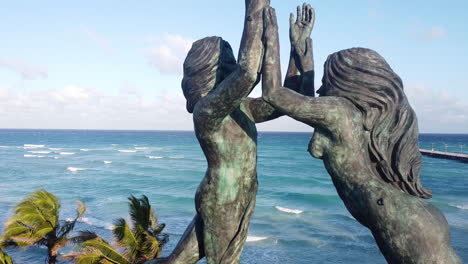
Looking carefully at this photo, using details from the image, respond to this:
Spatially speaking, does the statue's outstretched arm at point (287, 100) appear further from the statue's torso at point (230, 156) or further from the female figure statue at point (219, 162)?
the statue's torso at point (230, 156)

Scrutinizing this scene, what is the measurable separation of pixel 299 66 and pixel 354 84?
748 mm

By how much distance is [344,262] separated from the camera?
14.9 m

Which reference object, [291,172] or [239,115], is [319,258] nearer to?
[239,115]

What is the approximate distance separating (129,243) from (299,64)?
563 centimetres

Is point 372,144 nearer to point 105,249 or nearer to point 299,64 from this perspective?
point 299,64

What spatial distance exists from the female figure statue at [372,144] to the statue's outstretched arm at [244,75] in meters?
0.08

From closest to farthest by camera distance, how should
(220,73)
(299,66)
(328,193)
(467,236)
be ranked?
(220,73)
(299,66)
(467,236)
(328,193)

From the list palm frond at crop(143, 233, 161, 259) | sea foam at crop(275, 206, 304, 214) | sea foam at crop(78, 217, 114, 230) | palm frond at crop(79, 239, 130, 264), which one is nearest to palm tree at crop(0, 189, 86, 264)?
palm frond at crop(79, 239, 130, 264)

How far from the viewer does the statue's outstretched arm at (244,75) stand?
11.5 ft

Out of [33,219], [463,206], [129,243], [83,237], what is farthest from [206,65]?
[463,206]

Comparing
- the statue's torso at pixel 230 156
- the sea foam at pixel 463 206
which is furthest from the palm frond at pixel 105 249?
the sea foam at pixel 463 206

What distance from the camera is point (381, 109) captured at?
374 centimetres

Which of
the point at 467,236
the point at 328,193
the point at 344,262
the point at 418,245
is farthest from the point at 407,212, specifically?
the point at 328,193

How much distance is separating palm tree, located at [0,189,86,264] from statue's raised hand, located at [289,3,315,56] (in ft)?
22.5
